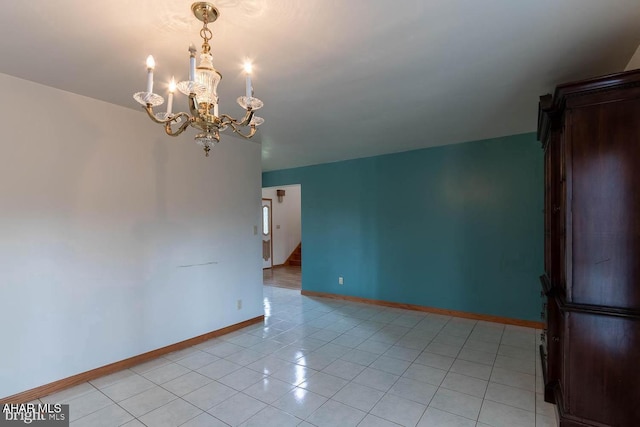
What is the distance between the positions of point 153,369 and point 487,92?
390 cm

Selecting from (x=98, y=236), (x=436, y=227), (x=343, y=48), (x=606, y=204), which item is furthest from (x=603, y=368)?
(x=98, y=236)

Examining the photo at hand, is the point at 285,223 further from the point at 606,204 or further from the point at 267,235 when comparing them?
the point at 606,204

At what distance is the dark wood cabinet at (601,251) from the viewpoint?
1.70m

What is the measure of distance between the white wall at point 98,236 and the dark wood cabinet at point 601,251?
3362mm

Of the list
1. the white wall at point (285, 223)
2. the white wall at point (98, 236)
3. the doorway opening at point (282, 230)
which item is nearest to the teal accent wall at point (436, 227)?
the white wall at point (98, 236)

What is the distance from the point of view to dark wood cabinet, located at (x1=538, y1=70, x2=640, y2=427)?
67.0 inches

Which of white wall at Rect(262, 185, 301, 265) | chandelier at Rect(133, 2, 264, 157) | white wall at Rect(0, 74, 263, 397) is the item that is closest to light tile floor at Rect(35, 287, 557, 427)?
white wall at Rect(0, 74, 263, 397)

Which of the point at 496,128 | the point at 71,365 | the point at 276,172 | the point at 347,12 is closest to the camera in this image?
the point at 347,12

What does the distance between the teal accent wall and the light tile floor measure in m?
0.58

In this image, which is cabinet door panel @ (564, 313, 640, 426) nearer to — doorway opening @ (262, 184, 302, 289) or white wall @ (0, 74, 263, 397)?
white wall @ (0, 74, 263, 397)

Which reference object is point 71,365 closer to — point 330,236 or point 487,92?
point 330,236

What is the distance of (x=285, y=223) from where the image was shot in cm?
917

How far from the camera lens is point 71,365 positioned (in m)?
2.59

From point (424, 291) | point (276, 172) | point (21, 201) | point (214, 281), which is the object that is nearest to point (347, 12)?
point (21, 201)
